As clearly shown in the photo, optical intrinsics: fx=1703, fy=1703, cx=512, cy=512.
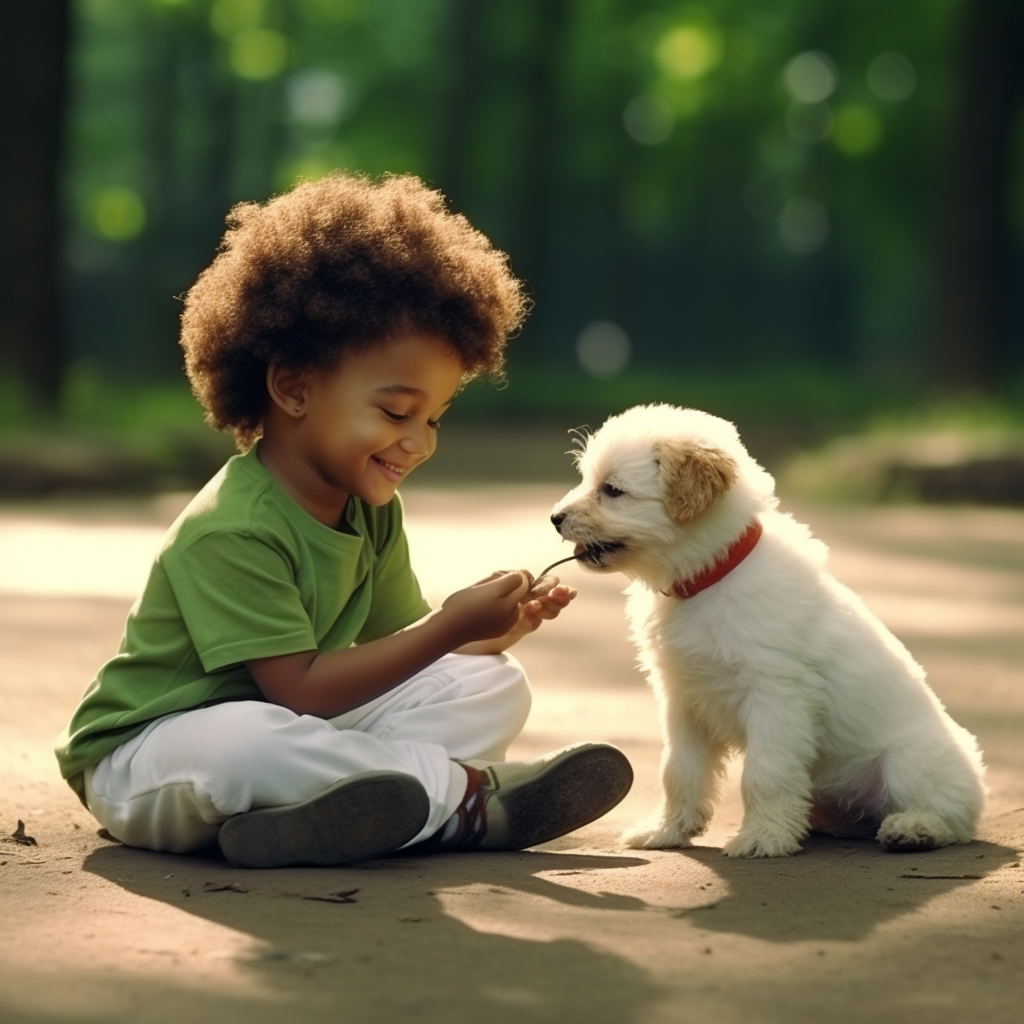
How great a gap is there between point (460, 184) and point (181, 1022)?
2839 cm

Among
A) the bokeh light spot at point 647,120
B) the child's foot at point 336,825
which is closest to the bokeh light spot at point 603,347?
the bokeh light spot at point 647,120

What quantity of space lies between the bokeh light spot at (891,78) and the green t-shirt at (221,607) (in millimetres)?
29935

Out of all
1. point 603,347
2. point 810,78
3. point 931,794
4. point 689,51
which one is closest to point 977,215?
point 689,51

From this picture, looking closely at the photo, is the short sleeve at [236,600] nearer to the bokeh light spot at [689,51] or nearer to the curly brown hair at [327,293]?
the curly brown hair at [327,293]

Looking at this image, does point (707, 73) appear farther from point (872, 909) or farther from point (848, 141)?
point (872, 909)

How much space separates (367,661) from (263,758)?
14.4 inches

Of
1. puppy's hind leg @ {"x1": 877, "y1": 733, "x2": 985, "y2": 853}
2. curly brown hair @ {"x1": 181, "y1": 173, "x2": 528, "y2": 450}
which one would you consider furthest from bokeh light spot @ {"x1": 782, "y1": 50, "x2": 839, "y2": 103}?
puppy's hind leg @ {"x1": 877, "y1": 733, "x2": 985, "y2": 853}

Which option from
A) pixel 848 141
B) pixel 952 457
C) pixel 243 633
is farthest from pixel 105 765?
pixel 848 141

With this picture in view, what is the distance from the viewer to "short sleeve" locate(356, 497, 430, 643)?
4.80 meters

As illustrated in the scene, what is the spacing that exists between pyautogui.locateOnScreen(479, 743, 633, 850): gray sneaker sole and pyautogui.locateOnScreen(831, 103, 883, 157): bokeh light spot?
30.6m

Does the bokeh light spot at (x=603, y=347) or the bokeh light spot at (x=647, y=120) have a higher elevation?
the bokeh light spot at (x=647, y=120)

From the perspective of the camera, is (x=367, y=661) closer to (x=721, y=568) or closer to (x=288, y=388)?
(x=288, y=388)

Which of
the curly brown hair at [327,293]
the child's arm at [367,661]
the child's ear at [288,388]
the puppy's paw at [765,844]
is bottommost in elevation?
the puppy's paw at [765,844]

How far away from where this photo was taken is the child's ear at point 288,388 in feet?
14.5
